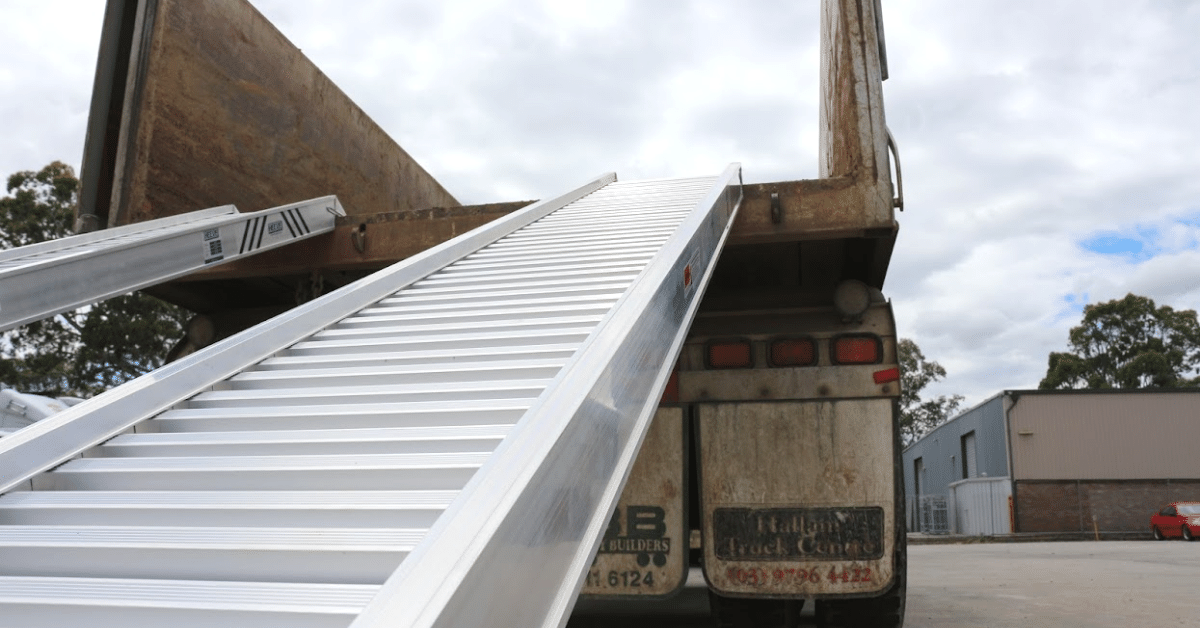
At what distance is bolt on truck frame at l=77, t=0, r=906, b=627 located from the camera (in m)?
4.18

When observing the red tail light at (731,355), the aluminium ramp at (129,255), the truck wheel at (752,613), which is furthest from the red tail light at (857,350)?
the aluminium ramp at (129,255)

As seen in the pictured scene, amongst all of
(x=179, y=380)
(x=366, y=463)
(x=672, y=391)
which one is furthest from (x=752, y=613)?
(x=179, y=380)

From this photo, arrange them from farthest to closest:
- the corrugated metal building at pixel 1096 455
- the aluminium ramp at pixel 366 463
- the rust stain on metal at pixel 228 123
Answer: the corrugated metal building at pixel 1096 455 < the rust stain on metal at pixel 228 123 < the aluminium ramp at pixel 366 463

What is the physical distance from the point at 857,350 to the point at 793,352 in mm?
294

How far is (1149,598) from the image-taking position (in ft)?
23.8

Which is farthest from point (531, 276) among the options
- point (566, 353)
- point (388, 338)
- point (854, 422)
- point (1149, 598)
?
point (1149, 598)

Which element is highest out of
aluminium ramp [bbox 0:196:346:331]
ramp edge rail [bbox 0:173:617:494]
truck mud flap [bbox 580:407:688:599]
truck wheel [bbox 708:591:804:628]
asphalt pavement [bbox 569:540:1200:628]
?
aluminium ramp [bbox 0:196:346:331]

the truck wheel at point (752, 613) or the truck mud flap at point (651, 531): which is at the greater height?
the truck mud flap at point (651, 531)

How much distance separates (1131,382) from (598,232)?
50.7 m

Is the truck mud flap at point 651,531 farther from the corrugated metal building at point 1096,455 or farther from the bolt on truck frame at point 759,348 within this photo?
the corrugated metal building at point 1096,455

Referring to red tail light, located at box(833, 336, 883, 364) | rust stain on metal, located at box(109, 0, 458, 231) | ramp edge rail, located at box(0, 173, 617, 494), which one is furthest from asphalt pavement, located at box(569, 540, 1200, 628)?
rust stain on metal, located at box(109, 0, 458, 231)

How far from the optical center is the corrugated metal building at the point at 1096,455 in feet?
89.2

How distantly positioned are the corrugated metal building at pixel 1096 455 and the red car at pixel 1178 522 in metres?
4.17

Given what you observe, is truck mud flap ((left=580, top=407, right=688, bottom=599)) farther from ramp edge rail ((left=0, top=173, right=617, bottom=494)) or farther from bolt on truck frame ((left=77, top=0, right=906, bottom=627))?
ramp edge rail ((left=0, top=173, right=617, bottom=494))
